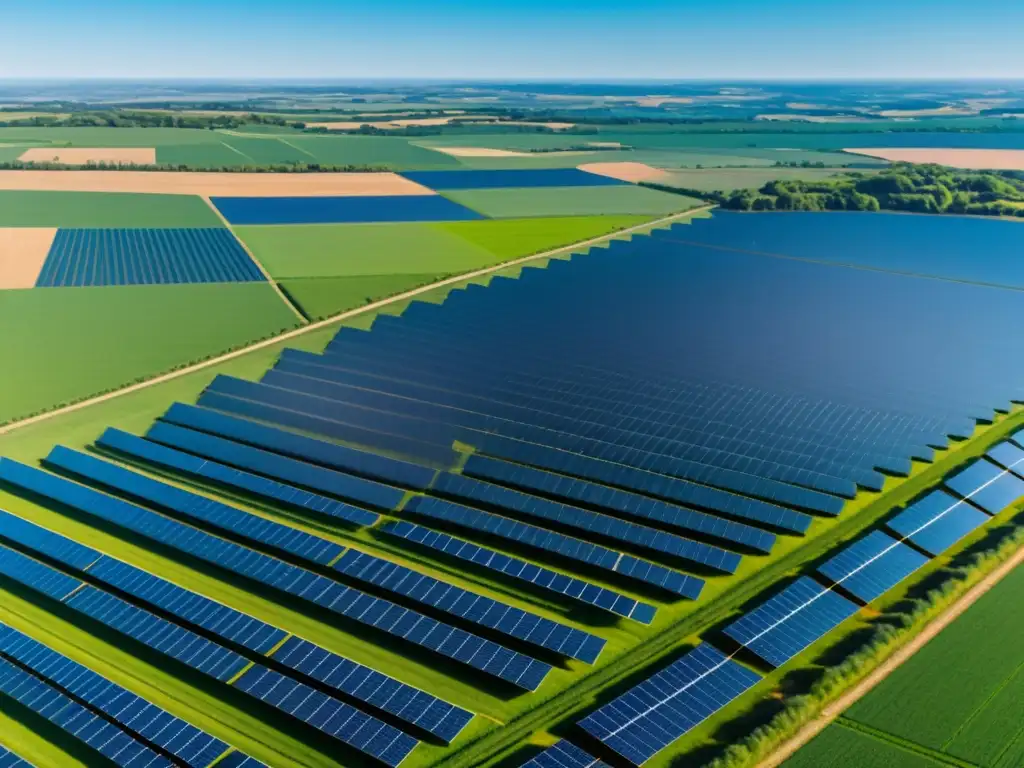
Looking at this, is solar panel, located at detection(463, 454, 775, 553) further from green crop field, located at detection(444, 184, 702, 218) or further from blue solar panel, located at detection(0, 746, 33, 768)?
green crop field, located at detection(444, 184, 702, 218)

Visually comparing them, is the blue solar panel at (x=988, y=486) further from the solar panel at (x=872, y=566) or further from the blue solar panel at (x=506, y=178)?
the blue solar panel at (x=506, y=178)

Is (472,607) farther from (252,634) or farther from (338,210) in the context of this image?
(338,210)

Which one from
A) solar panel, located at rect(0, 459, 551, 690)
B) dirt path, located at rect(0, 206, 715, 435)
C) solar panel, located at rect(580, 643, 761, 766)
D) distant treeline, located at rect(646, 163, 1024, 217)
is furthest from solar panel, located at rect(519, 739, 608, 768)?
distant treeline, located at rect(646, 163, 1024, 217)

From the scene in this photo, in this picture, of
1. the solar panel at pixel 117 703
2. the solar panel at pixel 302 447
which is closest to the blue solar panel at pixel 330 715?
the solar panel at pixel 117 703

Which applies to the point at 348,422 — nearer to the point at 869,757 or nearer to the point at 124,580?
the point at 124,580

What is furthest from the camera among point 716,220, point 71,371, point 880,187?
point 880,187

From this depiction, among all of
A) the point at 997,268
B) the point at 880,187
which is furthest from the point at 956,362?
the point at 880,187

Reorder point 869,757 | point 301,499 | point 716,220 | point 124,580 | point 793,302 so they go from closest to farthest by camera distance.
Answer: point 869,757 → point 124,580 → point 301,499 → point 793,302 → point 716,220
